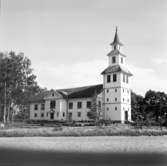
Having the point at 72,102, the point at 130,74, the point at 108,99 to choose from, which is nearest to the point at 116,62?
the point at 130,74

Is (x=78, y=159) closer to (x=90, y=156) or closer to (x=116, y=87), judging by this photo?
(x=90, y=156)

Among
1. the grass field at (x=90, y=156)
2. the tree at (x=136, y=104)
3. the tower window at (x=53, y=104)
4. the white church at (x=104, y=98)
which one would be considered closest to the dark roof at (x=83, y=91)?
the white church at (x=104, y=98)

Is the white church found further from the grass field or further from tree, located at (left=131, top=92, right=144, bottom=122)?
the grass field

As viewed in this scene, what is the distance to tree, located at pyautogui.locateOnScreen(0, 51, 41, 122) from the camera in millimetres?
36562

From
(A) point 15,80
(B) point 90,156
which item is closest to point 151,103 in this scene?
(A) point 15,80

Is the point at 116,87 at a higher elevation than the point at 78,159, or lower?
higher

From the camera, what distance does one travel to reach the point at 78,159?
9766mm

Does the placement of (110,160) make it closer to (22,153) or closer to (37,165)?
(37,165)

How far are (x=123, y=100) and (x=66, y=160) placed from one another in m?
30.9

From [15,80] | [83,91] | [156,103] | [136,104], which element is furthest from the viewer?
[136,104]

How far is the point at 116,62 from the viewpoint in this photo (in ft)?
136

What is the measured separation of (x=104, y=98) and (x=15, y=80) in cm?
1413

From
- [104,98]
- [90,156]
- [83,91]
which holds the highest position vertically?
[83,91]

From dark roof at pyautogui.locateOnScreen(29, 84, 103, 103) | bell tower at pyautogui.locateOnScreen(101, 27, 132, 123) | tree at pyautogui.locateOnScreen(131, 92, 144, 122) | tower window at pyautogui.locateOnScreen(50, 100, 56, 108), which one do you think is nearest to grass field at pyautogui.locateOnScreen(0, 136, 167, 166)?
bell tower at pyautogui.locateOnScreen(101, 27, 132, 123)
